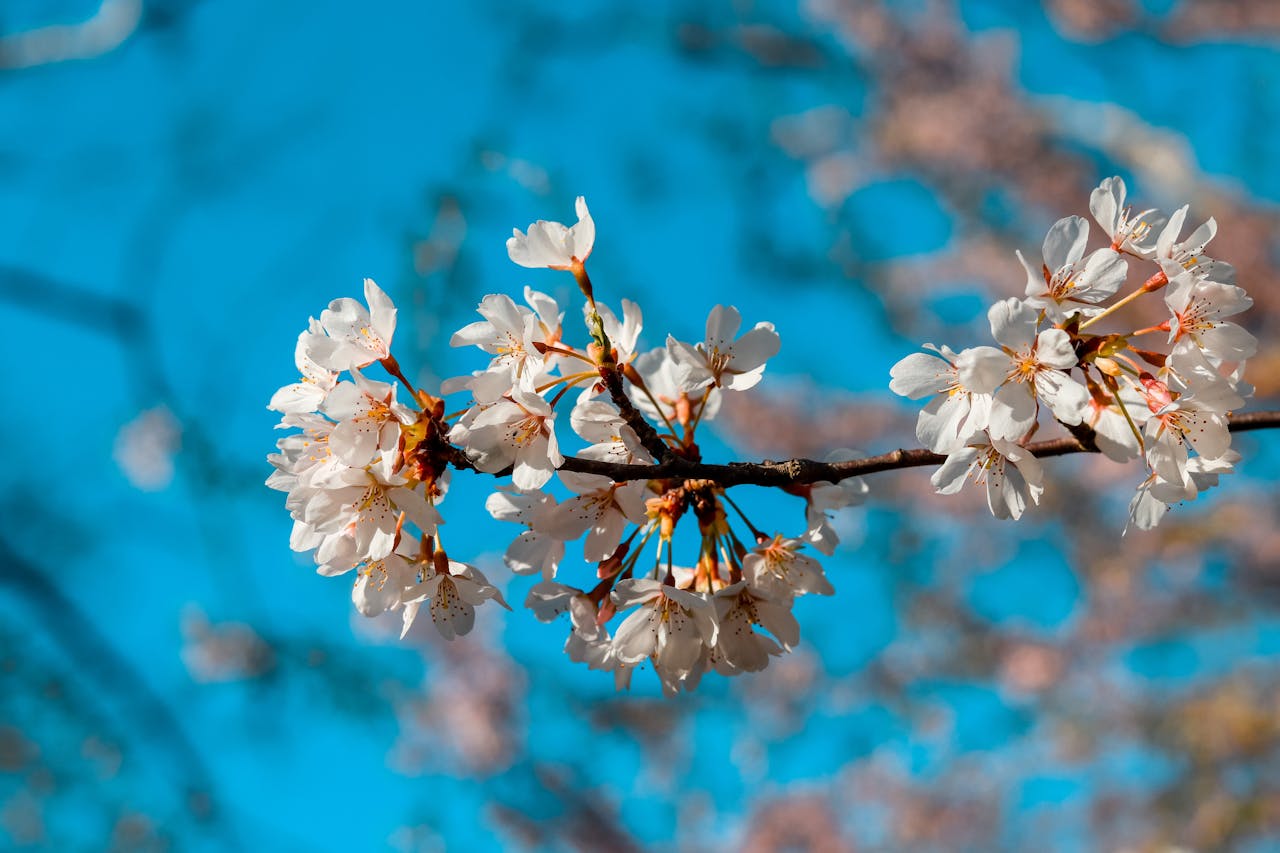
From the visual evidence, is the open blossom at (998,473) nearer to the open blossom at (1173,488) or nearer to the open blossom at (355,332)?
the open blossom at (1173,488)

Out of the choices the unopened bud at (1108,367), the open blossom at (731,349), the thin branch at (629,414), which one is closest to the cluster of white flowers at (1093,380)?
the unopened bud at (1108,367)

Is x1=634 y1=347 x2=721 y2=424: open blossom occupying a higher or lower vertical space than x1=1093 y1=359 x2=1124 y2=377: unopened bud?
higher

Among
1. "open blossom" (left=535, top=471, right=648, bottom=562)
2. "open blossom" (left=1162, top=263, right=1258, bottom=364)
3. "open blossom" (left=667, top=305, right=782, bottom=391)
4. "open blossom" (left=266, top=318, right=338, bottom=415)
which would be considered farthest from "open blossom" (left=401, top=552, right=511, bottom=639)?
"open blossom" (left=1162, top=263, right=1258, bottom=364)

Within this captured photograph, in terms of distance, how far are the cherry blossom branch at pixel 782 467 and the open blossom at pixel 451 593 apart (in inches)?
10.6

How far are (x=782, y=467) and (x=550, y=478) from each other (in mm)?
238

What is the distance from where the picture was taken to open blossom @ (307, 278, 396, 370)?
1.02m

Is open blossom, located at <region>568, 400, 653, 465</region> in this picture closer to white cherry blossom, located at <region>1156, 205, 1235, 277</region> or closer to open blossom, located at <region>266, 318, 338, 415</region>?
open blossom, located at <region>266, 318, 338, 415</region>

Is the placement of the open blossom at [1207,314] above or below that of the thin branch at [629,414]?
below

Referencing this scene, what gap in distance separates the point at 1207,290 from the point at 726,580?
60 cm

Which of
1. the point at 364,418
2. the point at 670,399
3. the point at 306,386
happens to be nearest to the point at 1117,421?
the point at 670,399

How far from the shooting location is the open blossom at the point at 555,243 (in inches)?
41.9

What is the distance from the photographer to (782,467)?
0.90 metres

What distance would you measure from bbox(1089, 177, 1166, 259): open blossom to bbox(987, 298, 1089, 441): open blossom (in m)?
0.21

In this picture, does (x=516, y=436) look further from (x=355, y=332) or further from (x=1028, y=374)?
(x=1028, y=374)
